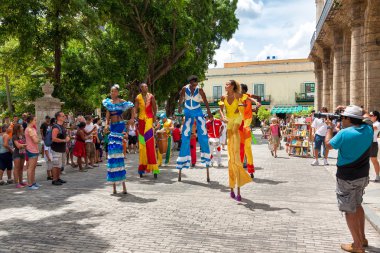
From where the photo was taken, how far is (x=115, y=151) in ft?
25.7

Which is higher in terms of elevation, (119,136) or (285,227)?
(119,136)

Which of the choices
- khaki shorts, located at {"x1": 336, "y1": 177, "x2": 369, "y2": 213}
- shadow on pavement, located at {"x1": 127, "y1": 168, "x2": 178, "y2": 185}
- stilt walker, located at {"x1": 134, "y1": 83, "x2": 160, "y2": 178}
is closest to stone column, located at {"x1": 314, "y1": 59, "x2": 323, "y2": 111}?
shadow on pavement, located at {"x1": 127, "y1": 168, "x2": 178, "y2": 185}

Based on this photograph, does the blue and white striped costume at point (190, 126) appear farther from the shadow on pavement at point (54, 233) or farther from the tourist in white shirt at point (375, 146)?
the tourist in white shirt at point (375, 146)

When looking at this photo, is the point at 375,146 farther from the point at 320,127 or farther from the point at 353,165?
the point at 353,165

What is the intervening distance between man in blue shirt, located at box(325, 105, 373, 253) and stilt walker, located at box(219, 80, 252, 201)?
263 centimetres

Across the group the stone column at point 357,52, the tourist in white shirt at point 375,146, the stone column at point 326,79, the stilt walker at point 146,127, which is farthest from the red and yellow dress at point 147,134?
the stone column at point 326,79

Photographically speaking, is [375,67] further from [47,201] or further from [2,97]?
[2,97]

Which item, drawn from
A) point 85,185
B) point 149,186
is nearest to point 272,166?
point 149,186

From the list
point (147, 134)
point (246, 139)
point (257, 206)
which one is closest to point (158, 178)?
point (147, 134)

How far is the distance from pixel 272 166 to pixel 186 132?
13.7 ft

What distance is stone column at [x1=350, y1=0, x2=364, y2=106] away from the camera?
15.7m

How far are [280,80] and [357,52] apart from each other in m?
41.2

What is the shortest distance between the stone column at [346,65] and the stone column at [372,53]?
17.9 feet

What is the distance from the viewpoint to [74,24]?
653 inches
